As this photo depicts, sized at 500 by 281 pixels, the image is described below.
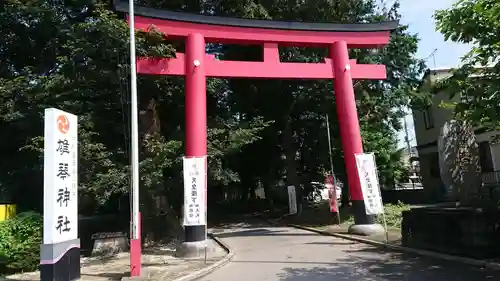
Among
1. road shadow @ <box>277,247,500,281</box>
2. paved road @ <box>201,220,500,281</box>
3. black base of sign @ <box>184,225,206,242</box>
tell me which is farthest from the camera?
black base of sign @ <box>184,225,206,242</box>

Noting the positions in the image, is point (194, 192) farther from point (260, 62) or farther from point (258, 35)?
point (258, 35)

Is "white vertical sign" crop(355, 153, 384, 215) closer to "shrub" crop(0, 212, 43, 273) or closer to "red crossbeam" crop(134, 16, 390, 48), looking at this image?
"red crossbeam" crop(134, 16, 390, 48)

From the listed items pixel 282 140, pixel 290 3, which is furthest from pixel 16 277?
pixel 282 140

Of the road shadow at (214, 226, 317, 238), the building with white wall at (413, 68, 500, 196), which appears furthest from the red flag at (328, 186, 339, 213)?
the building with white wall at (413, 68, 500, 196)

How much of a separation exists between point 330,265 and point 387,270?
147 cm

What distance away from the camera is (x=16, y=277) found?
11070 millimetres

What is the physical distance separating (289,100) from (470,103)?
1749 centimetres

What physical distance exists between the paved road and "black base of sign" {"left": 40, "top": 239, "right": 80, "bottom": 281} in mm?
2864

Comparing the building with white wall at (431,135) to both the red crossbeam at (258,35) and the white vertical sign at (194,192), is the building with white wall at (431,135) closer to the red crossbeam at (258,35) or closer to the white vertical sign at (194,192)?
the red crossbeam at (258,35)

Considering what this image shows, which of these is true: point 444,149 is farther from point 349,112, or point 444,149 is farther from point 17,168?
point 17,168

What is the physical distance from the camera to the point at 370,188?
1454 centimetres

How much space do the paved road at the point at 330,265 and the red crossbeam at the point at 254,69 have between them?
19.2 ft

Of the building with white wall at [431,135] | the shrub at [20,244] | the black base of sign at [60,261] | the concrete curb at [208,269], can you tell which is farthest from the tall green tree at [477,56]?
the building with white wall at [431,135]

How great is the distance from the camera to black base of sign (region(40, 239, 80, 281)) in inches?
309
